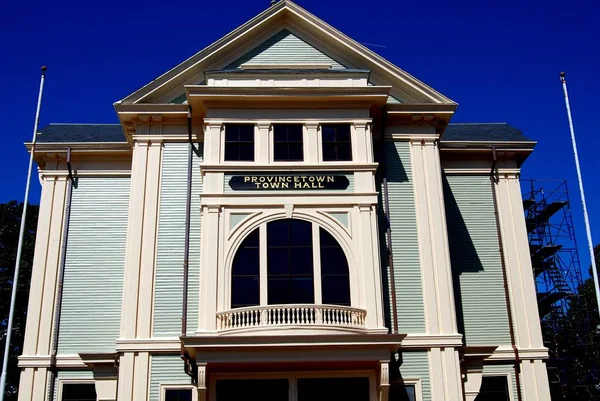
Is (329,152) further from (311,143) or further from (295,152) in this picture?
(295,152)

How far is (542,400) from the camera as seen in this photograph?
71.1 ft

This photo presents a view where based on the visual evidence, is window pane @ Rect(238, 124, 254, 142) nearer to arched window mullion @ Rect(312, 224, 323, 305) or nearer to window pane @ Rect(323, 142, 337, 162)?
window pane @ Rect(323, 142, 337, 162)

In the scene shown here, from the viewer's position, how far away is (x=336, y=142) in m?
21.4

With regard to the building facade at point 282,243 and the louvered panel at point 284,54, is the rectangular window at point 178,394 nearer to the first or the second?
the building facade at point 282,243

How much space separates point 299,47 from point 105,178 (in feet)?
27.8

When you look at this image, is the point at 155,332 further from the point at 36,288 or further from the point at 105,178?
the point at 105,178

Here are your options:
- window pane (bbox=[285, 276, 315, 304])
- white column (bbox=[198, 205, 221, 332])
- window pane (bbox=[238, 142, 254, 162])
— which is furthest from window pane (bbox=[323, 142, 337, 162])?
window pane (bbox=[285, 276, 315, 304])

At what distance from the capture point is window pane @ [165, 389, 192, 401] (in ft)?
63.2

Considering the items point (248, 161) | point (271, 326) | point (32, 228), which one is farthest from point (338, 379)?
point (32, 228)

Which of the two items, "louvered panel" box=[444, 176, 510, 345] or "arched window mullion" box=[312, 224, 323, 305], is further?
"louvered panel" box=[444, 176, 510, 345]

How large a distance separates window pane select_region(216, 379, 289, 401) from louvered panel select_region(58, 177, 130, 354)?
4.76 meters

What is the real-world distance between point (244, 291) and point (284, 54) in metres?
8.89

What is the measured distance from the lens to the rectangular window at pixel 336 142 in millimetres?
21266

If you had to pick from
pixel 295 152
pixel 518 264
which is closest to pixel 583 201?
pixel 518 264
